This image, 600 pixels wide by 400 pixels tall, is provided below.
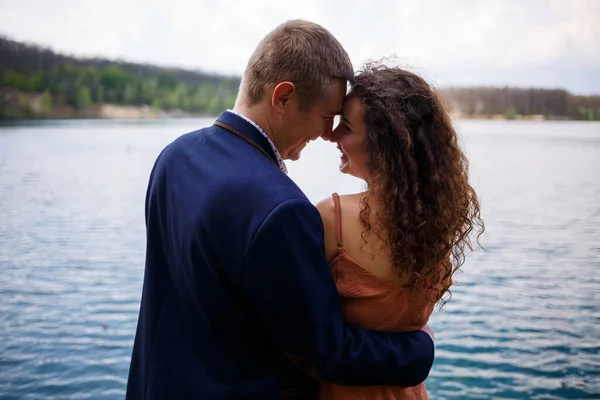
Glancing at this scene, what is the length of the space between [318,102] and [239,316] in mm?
508

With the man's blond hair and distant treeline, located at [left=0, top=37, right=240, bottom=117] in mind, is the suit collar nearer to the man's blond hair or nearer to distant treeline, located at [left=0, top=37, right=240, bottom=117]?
the man's blond hair

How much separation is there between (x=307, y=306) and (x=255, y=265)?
13 centimetres

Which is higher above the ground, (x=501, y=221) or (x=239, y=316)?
(x=239, y=316)

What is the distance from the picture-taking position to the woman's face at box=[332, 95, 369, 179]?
1.42 metres

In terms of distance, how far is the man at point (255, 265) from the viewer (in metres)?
1.13

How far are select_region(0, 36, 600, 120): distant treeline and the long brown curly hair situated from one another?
5.68 m

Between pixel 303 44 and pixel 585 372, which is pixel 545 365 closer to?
pixel 585 372

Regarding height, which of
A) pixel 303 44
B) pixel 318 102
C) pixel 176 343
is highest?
pixel 303 44

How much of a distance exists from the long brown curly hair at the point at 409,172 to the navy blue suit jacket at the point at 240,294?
0.20 m

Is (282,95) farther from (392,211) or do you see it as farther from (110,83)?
(110,83)

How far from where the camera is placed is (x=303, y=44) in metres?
1.28

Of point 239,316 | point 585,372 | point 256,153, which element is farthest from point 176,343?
point 585,372

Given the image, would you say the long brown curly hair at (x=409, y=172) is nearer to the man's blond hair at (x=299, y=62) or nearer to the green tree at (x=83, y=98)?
the man's blond hair at (x=299, y=62)

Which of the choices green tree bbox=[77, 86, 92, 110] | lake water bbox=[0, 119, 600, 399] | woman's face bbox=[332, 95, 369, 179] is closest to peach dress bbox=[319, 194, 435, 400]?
woman's face bbox=[332, 95, 369, 179]
